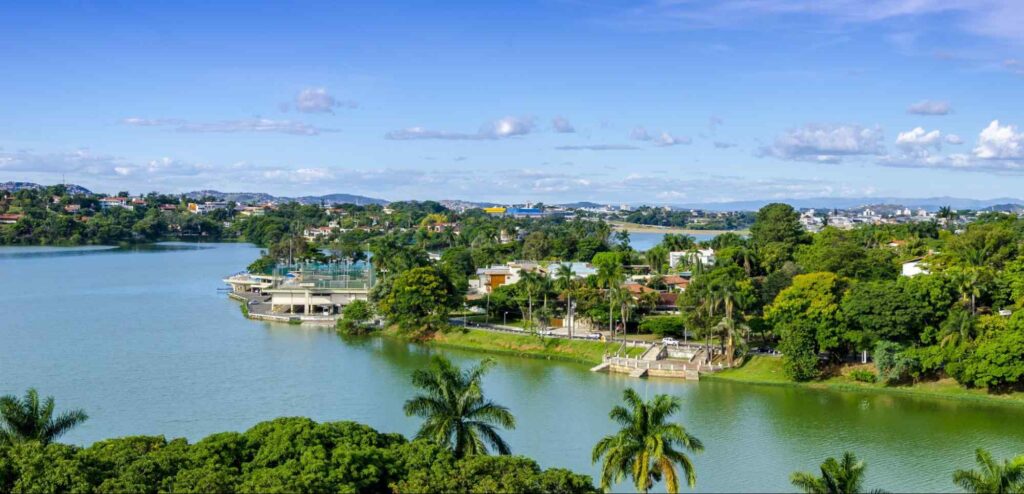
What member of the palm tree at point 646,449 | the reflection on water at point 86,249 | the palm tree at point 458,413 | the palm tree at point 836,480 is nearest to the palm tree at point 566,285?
the palm tree at point 458,413

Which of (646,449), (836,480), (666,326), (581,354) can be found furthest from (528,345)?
(836,480)

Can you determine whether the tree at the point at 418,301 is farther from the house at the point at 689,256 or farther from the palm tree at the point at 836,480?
the palm tree at the point at 836,480

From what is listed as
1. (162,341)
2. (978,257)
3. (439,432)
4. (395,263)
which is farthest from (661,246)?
(439,432)

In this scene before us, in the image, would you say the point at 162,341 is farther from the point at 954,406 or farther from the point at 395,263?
the point at 954,406

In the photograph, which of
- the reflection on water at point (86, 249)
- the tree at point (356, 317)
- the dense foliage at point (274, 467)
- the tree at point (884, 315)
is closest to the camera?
the dense foliage at point (274, 467)

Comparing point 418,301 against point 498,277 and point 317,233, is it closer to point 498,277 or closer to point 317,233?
point 498,277

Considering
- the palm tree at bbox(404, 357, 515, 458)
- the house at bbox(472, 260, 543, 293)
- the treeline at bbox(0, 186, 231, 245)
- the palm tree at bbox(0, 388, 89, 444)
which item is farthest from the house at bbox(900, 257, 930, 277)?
the treeline at bbox(0, 186, 231, 245)
